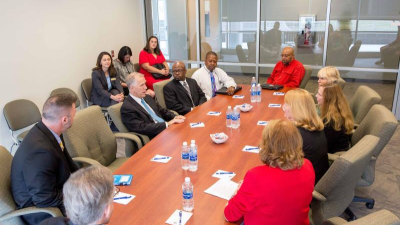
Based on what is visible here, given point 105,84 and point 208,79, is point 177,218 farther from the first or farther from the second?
point 105,84

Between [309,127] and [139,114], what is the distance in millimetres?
1898

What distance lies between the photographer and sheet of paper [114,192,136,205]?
205 centimetres

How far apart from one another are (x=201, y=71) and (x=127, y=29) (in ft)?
8.60

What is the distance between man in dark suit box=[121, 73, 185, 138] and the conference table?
18cm

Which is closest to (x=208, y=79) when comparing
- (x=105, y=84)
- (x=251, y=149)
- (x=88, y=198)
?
(x=105, y=84)

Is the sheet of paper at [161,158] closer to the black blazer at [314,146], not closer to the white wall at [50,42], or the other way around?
the black blazer at [314,146]

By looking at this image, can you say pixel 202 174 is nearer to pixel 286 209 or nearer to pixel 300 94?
pixel 286 209

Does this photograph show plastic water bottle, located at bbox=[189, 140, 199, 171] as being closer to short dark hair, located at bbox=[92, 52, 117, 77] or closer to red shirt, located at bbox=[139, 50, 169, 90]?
short dark hair, located at bbox=[92, 52, 117, 77]

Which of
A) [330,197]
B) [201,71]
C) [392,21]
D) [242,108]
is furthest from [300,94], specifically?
[392,21]

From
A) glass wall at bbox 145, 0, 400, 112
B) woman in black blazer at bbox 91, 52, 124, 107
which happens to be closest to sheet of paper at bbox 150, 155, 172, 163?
woman in black blazer at bbox 91, 52, 124, 107

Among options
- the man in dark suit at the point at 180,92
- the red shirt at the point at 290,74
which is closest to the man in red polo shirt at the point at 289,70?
the red shirt at the point at 290,74

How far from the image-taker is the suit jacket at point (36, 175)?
2151mm

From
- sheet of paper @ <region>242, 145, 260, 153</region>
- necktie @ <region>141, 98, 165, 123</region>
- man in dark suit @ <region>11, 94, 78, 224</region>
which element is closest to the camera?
man in dark suit @ <region>11, 94, 78, 224</region>

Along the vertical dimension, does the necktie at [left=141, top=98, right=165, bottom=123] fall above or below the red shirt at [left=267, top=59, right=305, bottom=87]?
below
